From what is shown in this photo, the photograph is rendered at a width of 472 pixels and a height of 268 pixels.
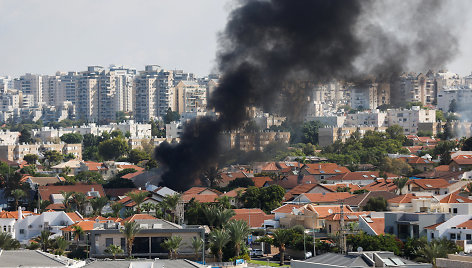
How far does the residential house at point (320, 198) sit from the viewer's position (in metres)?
70.8

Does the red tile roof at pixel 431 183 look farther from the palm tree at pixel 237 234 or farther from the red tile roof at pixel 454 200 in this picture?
the palm tree at pixel 237 234

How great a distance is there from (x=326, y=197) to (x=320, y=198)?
450 mm

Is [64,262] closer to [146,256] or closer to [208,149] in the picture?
[146,256]

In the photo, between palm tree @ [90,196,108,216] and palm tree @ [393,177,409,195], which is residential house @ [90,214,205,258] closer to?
palm tree @ [90,196,108,216]

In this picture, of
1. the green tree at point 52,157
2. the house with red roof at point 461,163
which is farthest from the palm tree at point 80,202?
the green tree at point 52,157

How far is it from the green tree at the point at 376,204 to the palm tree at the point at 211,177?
22362 millimetres

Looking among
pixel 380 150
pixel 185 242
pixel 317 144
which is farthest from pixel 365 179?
pixel 317 144

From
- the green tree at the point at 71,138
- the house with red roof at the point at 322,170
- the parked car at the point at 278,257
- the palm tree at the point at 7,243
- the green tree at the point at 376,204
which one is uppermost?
the green tree at the point at 71,138

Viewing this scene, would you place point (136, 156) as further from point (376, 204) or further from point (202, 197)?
point (376, 204)

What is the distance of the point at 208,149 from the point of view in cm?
8462

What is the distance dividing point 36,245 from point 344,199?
21.2m

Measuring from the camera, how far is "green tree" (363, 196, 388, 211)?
63688 mm

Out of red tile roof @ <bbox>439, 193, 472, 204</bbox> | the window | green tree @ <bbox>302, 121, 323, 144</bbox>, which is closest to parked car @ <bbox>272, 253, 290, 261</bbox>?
the window

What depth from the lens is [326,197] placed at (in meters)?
71.9
